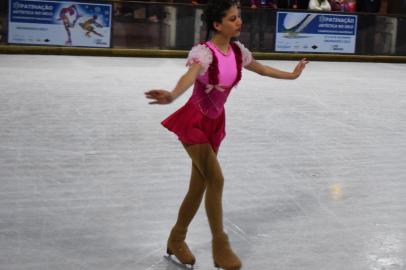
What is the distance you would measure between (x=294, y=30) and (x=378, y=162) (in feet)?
24.5

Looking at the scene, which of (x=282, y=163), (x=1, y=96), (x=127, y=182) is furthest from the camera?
(x=1, y=96)

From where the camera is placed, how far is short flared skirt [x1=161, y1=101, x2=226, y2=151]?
2.73 m

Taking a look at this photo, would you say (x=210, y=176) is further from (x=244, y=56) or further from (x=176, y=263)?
(x=244, y=56)

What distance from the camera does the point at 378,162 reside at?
16.4ft

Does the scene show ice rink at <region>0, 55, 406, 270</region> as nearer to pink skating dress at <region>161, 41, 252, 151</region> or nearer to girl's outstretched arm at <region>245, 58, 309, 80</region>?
pink skating dress at <region>161, 41, 252, 151</region>

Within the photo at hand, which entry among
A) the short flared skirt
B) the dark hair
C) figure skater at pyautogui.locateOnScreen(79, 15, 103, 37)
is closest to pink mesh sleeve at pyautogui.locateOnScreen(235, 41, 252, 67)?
the dark hair

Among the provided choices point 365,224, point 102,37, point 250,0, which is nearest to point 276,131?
point 365,224

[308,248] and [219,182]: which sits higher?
[219,182]

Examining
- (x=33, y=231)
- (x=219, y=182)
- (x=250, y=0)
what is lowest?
(x=33, y=231)

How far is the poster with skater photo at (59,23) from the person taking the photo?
1070cm

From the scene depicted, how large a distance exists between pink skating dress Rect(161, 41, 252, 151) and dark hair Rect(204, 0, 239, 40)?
0.09 metres

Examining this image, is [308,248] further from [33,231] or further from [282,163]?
[282,163]

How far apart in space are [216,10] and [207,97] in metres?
0.33

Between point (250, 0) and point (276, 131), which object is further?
point (250, 0)
